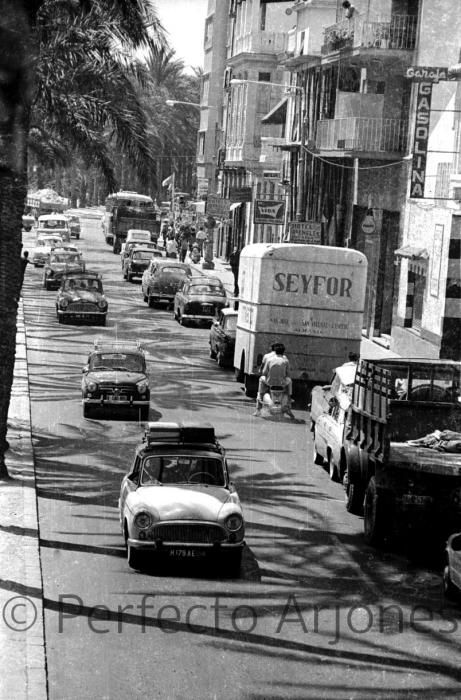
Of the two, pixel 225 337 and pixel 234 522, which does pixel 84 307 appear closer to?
pixel 225 337

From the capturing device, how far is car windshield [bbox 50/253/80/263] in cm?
5956

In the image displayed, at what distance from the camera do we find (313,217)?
5556 cm

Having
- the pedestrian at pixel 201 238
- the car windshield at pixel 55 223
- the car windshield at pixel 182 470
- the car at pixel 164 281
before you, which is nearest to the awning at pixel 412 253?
the car at pixel 164 281

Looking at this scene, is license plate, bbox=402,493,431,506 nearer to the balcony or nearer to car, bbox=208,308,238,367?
car, bbox=208,308,238,367

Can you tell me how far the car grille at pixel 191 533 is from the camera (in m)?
15.2

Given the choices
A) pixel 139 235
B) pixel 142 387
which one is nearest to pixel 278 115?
pixel 139 235

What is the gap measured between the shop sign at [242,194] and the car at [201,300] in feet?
82.5

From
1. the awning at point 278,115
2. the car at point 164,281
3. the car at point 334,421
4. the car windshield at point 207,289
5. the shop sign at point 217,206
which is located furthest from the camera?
the shop sign at point 217,206

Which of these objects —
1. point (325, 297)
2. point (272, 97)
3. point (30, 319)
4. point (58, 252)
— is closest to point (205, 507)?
point (325, 297)

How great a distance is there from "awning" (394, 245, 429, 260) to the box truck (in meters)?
10.1

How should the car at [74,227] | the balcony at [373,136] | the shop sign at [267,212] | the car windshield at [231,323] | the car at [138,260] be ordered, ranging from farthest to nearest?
the car at [74,227] < the car at [138,260] < the shop sign at [267,212] < the balcony at [373,136] < the car windshield at [231,323]

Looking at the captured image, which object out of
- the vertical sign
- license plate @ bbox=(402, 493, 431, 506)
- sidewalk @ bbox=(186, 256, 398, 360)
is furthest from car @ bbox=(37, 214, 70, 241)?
license plate @ bbox=(402, 493, 431, 506)

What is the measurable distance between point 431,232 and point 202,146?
199 ft

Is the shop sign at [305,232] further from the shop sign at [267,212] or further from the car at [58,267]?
the car at [58,267]
